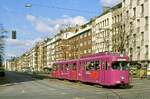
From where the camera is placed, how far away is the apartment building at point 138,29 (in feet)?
286

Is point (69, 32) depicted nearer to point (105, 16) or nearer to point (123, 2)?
point (105, 16)

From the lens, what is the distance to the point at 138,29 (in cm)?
9131

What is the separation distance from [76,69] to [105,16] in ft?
210

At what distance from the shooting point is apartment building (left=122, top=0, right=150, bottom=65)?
8712cm

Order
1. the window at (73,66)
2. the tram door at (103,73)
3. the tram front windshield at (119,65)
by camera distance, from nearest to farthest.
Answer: the tram front windshield at (119,65) < the tram door at (103,73) < the window at (73,66)

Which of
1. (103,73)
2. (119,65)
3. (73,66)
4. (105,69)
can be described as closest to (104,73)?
(103,73)

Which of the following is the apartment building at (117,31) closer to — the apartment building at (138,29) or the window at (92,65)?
the apartment building at (138,29)

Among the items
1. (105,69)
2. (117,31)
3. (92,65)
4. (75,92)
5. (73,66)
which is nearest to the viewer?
(75,92)

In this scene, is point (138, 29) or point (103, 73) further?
point (138, 29)

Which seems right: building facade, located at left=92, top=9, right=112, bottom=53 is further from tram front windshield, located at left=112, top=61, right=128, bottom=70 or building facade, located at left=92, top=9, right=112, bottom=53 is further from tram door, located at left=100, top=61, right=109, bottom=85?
tram front windshield, located at left=112, top=61, right=128, bottom=70

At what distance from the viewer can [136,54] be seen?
303ft

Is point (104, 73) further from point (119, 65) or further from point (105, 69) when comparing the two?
point (119, 65)

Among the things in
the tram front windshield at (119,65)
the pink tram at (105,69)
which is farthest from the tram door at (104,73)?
the tram front windshield at (119,65)

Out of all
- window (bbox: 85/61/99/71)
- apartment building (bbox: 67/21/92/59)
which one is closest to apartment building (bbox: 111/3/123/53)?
apartment building (bbox: 67/21/92/59)
